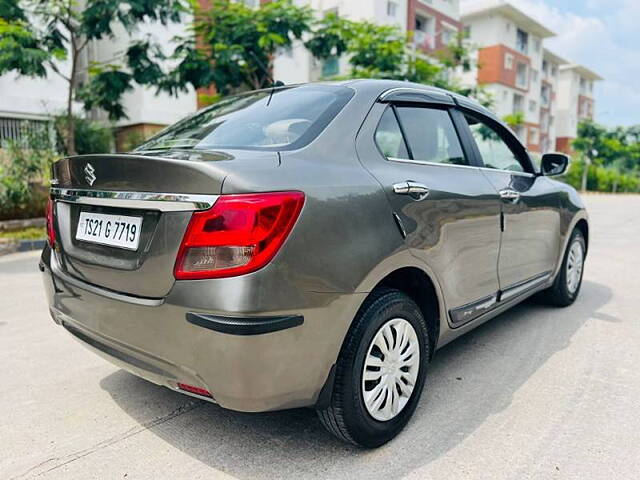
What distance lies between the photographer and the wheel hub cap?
2146mm

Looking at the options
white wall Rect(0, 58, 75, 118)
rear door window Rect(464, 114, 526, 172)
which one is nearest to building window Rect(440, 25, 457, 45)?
white wall Rect(0, 58, 75, 118)

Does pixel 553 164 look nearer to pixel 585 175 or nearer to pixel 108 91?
pixel 108 91

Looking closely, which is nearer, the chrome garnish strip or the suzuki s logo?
the chrome garnish strip

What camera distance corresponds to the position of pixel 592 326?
13.0 ft

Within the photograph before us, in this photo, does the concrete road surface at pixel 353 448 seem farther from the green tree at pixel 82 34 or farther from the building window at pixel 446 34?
the building window at pixel 446 34

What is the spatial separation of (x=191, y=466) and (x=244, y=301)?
32.4 inches

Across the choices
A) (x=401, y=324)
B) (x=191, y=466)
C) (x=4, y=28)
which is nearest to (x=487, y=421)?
(x=401, y=324)

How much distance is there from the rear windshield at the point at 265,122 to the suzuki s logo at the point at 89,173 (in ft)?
1.35

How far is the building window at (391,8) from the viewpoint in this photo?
25.6m

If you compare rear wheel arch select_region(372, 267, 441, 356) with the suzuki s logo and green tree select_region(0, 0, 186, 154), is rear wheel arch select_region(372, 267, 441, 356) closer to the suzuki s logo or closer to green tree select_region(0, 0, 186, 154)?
the suzuki s logo

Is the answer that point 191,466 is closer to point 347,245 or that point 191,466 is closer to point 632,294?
point 347,245

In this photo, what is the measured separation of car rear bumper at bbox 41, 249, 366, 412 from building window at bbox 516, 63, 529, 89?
42.5 metres

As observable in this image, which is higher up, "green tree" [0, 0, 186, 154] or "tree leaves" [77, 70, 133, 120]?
"green tree" [0, 0, 186, 154]

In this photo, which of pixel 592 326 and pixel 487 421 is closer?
pixel 487 421
